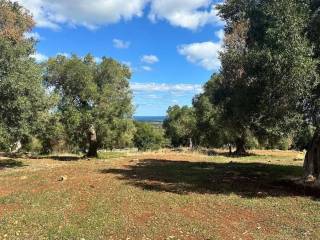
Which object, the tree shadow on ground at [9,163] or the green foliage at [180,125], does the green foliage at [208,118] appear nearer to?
the green foliage at [180,125]

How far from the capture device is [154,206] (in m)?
20.5

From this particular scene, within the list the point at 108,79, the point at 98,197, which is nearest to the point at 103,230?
the point at 98,197

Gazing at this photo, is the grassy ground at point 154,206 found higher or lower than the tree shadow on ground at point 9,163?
lower

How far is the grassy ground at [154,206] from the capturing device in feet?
53.9

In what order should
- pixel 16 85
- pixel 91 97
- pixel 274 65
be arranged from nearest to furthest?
pixel 274 65 → pixel 16 85 → pixel 91 97

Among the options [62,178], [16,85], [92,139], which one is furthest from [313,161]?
[92,139]

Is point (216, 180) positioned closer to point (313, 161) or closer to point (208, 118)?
point (313, 161)

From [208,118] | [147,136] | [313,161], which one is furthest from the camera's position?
[147,136]

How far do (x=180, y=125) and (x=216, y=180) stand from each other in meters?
Answer: 81.9

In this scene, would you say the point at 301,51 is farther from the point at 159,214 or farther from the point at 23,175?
the point at 23,175

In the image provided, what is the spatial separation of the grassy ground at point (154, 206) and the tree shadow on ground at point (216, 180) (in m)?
0.06

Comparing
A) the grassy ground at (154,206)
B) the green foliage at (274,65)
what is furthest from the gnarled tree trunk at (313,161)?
the green foliage at (274,65)

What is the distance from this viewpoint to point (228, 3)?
96.9 feet

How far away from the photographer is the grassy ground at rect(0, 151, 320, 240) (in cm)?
1644
